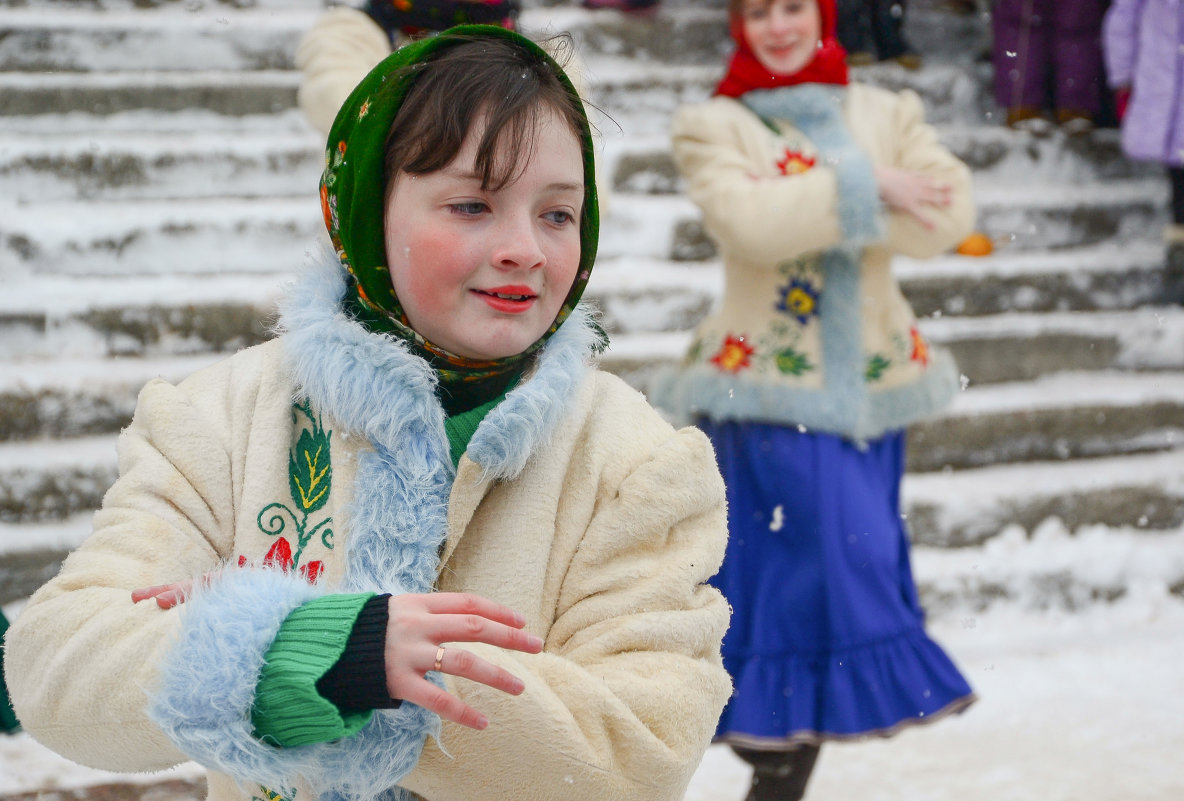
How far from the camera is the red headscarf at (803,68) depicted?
2.89m

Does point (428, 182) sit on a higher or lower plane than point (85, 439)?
higher

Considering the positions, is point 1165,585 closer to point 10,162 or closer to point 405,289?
point 405,289

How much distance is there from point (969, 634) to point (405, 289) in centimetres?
298

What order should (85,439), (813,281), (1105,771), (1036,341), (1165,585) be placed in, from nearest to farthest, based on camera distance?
(813,281), (1105,771), (85,439), (1165,585), (1036,341)

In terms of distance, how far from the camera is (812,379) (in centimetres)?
279

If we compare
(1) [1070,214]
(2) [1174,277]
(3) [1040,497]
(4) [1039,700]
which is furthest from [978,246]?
(4) [1039,700]

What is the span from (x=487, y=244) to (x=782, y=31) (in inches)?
70.7

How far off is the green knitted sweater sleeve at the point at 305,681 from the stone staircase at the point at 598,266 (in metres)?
2.62

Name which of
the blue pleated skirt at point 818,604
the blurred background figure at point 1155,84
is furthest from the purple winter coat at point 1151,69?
the blue pleated skirt at point 818,604

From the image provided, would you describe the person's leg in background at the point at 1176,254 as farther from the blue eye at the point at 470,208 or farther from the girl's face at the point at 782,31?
the blue eye at the point at 470,208

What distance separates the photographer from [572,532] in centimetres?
128

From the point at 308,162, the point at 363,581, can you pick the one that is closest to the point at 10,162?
the point at 308,162

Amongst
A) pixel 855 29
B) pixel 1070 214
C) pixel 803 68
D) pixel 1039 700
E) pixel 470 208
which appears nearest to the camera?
pixel 470 208

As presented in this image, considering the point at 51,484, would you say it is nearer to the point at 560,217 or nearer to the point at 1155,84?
the point at 560,217
